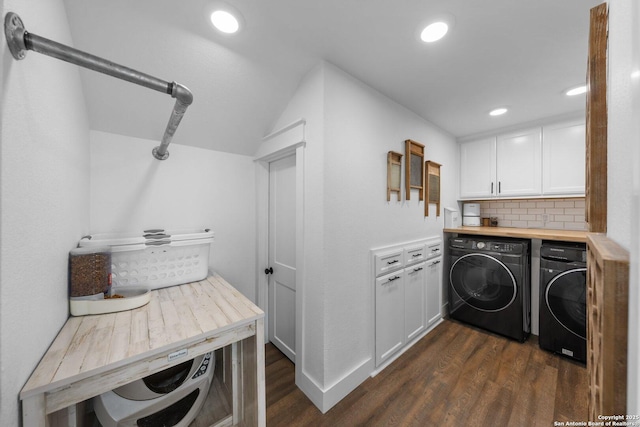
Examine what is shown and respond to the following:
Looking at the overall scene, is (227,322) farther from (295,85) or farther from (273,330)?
(295,85)

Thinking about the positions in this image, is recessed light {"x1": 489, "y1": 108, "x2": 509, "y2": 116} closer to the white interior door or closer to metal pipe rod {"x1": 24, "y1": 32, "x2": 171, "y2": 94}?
the white interior door

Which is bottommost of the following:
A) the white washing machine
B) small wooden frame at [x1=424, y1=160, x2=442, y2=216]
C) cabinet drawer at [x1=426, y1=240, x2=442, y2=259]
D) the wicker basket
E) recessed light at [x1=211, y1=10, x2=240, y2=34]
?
the white washing machine

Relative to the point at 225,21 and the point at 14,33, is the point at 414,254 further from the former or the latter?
the point at 14,33

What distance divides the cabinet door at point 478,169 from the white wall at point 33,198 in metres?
3.66

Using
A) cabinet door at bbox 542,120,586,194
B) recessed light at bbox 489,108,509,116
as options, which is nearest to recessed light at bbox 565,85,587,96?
recessed light at bbox 489,108,509,116

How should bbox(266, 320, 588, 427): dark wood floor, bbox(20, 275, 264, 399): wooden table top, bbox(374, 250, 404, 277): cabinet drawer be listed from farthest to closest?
bbox(374, 250, 404, 277): cabinet drawer, bbox(266, 320, 588, 427): dark wood floor, bbox(20, 275, 264, 399): wooden table top

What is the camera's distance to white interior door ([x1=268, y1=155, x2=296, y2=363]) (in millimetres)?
1957

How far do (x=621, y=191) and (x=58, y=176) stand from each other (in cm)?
173

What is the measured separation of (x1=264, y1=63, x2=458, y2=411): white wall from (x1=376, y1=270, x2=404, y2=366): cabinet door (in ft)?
0.28

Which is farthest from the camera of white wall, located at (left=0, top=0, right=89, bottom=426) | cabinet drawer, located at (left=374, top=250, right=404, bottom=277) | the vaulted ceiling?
cabinet drawer, located at (left=374, top=250, right=404, bottom=277)

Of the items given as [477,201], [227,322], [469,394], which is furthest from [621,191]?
[477,201]

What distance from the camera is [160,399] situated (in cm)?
112

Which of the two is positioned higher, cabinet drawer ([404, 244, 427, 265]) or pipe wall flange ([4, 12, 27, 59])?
pipe wall flange ([4, 12, 27, 59])

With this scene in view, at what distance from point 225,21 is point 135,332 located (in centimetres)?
157
